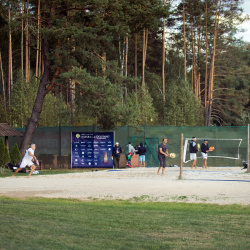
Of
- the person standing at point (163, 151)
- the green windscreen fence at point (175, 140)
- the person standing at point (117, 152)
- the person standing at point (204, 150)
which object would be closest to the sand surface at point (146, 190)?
the person standing at point (163, 151)

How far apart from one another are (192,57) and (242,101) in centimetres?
1020

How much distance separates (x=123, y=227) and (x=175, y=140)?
935 inches

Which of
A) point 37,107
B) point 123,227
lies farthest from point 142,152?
point 123,227

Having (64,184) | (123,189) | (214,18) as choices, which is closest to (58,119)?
(214,18)

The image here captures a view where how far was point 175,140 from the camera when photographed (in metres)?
33.1

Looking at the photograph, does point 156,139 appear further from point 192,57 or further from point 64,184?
point 192,57

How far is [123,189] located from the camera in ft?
59.9

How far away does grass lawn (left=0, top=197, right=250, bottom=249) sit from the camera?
7.91 meters

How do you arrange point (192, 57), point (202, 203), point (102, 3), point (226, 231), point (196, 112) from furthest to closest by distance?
1. point (192, 57)
2. point (196, 112)
3. point (102, 3)
4. point (202, 203)
5. point (226, 231)

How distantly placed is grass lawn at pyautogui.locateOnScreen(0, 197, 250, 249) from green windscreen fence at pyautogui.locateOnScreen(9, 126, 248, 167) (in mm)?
19859

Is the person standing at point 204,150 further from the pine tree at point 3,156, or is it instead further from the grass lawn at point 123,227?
the grass lawn at point 123,227

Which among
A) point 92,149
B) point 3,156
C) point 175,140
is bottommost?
point 3,156

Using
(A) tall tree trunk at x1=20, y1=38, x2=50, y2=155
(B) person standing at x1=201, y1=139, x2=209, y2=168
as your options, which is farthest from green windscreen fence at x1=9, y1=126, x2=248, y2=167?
(B) person standing at x1=201, y1=139, x2=209, y2=168

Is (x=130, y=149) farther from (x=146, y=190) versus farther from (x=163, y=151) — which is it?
(x=146, y=190)
